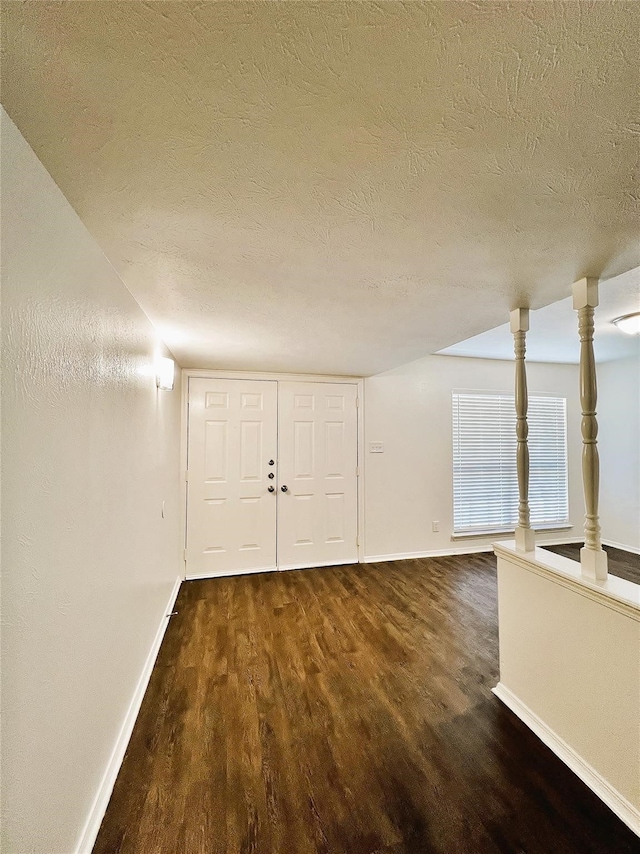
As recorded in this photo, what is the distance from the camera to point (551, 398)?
15.0 feet

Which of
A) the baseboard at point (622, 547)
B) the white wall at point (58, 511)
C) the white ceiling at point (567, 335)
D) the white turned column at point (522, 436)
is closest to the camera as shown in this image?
the white wall at point (58, 511)

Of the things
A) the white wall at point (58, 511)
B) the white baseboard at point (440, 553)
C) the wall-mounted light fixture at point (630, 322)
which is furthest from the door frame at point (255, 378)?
the wall-mounted light fixture at point (630, 322)

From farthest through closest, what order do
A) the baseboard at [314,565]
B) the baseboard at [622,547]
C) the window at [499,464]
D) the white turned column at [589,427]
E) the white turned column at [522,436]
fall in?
the window at [499,464], the baseboard at [622,547], the baseboard at [314,565], the white turned column at [522,436], the white turned column at [589,427]

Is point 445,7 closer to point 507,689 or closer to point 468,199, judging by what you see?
point 468,199

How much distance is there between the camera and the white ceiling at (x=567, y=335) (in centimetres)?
219

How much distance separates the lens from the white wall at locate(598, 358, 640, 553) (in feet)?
13.5

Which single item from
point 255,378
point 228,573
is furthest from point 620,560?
point 255,378

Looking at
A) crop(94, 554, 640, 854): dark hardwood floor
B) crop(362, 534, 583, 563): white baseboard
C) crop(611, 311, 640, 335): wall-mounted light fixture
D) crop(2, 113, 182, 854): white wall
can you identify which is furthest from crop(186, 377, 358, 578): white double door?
crop(611, 311, 640, 335): wall-mounted light fixture

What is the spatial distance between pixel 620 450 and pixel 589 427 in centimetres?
378

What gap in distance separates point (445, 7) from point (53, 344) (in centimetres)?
107

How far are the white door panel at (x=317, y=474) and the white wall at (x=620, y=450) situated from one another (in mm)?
3315

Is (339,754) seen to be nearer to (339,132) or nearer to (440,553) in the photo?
(339,132)

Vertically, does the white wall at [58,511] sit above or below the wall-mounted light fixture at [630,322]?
below

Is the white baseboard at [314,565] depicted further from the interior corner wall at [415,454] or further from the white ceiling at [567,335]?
the white ceiling at [567,335]
